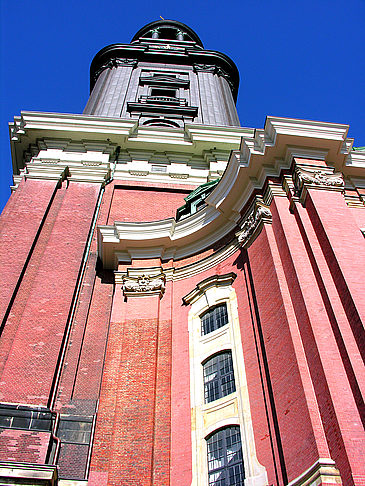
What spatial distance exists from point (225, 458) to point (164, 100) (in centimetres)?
2712

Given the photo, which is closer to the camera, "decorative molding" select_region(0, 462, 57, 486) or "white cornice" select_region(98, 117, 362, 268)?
"decorative molding" select_region(0, 462, 57, 486)

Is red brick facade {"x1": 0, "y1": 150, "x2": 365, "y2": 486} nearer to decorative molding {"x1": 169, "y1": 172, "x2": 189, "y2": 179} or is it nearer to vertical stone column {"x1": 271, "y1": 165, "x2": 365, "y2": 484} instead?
vertical stone column {"x1": 271, "y1": 165, "x2": 365, "y2": 484}

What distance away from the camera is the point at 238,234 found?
16.2 m

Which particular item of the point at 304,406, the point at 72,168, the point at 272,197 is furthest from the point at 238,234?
the point at 72,168

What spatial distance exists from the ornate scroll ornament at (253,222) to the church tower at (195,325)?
2.4 inches

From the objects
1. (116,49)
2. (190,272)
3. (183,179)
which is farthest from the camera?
(116,49)

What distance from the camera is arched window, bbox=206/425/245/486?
11.8 meters

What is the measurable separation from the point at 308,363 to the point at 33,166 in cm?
1538

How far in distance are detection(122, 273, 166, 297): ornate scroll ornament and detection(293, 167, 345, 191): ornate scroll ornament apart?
218 inches

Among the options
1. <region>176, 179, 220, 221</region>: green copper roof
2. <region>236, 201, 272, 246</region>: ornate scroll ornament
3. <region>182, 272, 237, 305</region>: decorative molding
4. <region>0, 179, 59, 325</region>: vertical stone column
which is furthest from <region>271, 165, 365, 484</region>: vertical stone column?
<region>0, 179, 59, 325</region>: vertical stone column

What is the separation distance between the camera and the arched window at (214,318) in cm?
1541

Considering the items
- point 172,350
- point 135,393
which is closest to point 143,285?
point 172,350

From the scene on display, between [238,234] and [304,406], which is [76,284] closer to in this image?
[238,234]

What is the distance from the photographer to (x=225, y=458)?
12.2m
